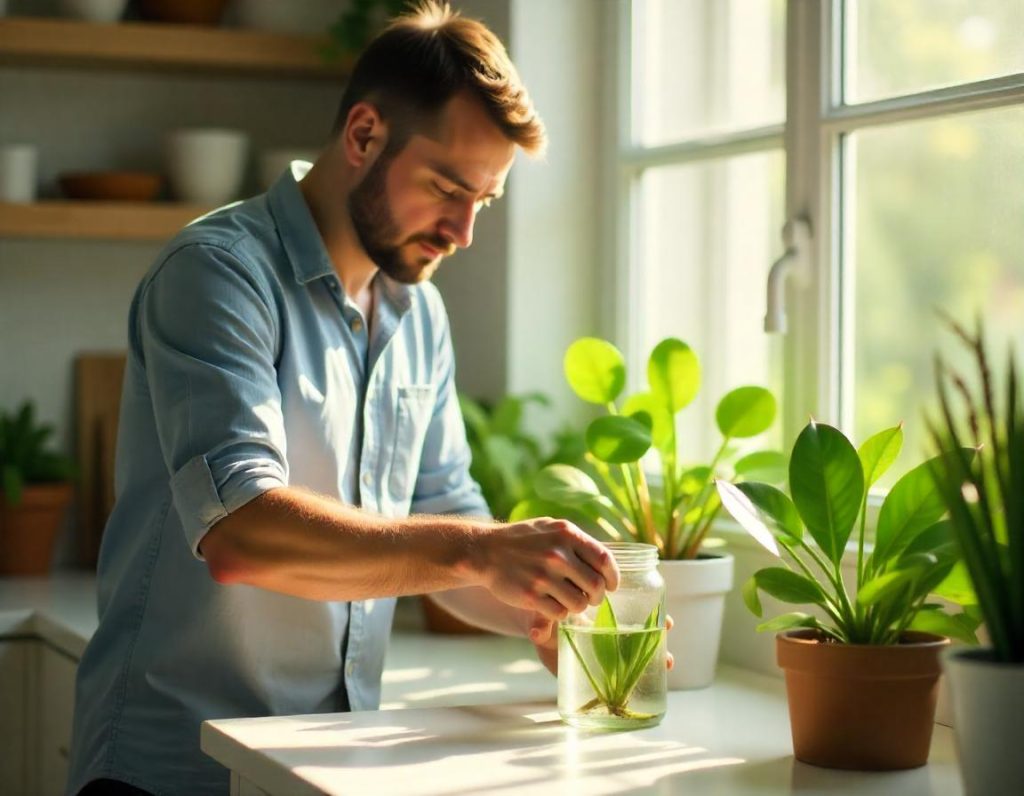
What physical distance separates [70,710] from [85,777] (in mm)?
605

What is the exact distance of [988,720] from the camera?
1.23 metres

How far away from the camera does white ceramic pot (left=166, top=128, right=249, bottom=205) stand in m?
3.04

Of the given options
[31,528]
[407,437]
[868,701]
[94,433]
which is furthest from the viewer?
[94,433]

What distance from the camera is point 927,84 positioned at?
2.04 metres

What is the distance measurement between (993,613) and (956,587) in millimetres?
301

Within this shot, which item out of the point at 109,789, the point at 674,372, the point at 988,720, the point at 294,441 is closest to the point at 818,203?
the point at 674,372

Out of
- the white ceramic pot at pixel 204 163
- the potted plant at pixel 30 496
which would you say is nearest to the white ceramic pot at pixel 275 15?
the white ceramic pot at pixel 204 163

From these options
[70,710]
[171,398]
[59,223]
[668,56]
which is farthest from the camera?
[59,223]

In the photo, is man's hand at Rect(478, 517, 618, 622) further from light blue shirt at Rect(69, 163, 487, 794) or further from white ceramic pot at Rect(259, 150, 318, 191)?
white ceramic pot at Rect(259, 150, 318, 191)

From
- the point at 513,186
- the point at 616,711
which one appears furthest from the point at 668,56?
the point at 616,711

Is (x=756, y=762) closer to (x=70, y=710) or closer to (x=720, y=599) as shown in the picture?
(x=720, y=599)

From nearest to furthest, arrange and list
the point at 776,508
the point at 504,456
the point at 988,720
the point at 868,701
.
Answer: the point at 988,720 → the point at 868,701 → the point at 776,508 → the point at 504,456

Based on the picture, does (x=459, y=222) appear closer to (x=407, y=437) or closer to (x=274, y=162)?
(x=407, y=437)

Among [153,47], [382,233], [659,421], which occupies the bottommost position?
[659,421]
